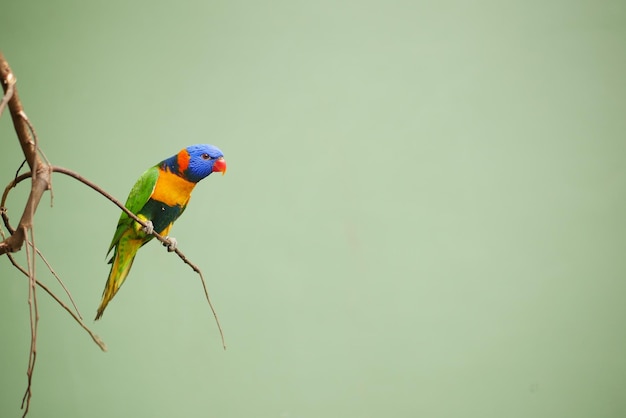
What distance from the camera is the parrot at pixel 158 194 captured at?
A: 2.95ft

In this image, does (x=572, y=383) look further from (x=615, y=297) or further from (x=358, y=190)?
(x=358, y=190)

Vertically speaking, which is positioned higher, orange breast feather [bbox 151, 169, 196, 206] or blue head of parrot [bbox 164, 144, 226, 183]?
blue head of parrot [bbox 164, 144, 226, 183]

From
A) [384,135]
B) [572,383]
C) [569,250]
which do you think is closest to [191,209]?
[384,135]

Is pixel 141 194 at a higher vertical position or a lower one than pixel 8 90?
lower

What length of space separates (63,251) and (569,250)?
4.61ft

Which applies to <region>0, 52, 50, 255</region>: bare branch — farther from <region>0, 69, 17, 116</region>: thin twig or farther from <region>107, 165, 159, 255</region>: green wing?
<region>107, 165, 159, 255</region>: green wing

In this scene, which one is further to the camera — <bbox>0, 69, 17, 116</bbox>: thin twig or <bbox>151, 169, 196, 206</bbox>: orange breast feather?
<bbox>151, 169, 196, 206</bbox>: orange breast feather

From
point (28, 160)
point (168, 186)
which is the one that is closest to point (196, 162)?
point (168, 186)

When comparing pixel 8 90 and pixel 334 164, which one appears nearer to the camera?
pixel 8 90

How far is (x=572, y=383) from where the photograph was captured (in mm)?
1562

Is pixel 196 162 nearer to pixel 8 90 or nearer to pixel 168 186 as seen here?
pixel 168 186

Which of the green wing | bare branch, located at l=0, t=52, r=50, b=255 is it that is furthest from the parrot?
bare branch, located at l=0, t=52, r=50, b=255

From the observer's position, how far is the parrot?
0.90m

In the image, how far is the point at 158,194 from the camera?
92cm
